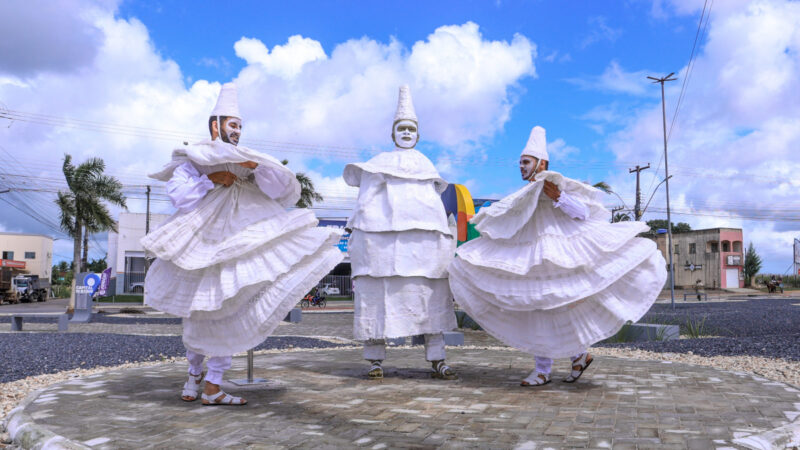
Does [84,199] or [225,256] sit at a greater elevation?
[84,199]

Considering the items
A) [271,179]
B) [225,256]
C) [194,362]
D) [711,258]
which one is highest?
[711,258]

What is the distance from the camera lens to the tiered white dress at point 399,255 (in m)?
5.44

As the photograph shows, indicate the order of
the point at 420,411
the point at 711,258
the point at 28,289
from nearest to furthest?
the point at 420,411
the point at 28,289
the point at 711,258

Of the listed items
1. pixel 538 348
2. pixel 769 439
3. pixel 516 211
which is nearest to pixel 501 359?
pixel 538 348

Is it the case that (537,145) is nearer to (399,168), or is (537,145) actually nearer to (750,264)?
(399,168)

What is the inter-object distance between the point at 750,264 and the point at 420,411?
6037 centimetres

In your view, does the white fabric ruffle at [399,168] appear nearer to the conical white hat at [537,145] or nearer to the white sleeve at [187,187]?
the conical white hat at [537,145]

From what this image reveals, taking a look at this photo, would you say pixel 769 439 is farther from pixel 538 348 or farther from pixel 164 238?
pixel 164 238

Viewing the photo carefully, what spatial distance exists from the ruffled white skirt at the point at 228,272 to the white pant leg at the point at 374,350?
1.49 metres

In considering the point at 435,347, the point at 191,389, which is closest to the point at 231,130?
the point at 191,389

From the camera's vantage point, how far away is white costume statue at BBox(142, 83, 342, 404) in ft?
13.5

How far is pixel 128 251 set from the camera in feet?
146

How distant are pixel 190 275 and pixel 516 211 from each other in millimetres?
2849

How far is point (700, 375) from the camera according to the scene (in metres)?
5.54
